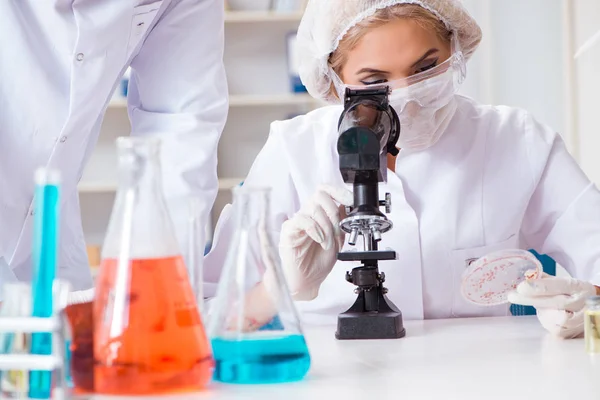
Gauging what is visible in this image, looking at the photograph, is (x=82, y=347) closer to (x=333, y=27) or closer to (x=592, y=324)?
(x=592, y=324)

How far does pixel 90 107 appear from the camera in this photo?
4.93ft

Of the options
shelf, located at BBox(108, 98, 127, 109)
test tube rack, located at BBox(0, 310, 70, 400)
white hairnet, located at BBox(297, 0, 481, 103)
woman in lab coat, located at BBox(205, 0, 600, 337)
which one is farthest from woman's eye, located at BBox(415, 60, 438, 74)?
shelf, located at BBox(108, 98, 127, 109)

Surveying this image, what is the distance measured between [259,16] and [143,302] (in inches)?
150

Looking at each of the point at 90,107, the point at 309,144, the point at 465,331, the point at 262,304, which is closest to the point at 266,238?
the point at 262,304

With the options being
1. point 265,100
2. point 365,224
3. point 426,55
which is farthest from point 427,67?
point 265,100

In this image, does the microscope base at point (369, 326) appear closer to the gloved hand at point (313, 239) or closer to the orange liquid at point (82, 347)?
the gloved hand at point (313, 239)

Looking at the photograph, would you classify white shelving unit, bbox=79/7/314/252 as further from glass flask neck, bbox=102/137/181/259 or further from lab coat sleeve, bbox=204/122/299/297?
glass flask neck, bbox=102/137/181/259

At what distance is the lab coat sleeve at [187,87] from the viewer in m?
1.61

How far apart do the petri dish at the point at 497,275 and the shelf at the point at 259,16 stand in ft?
10.8

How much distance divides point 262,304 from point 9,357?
24 centimetres

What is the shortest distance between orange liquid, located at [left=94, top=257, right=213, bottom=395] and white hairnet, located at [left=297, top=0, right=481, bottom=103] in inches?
41.6

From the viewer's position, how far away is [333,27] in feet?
5.33

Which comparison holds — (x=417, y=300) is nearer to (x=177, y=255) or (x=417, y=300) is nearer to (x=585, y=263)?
(x=585, y=263)

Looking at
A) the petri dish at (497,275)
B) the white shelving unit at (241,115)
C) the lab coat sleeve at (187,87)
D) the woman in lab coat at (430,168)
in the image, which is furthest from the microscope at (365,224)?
the white shelving unit at (241,115)
